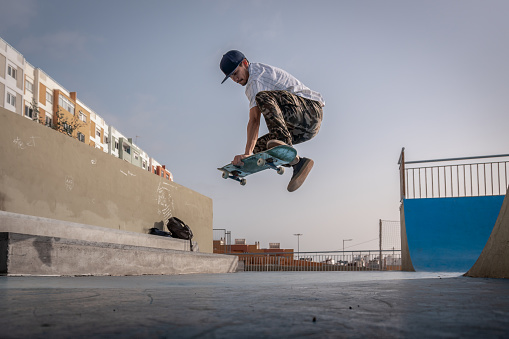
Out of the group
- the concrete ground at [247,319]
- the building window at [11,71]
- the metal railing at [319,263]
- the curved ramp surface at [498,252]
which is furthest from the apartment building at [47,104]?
the concrete ground at [247,319]

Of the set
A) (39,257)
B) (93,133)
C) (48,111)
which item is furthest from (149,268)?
(93,133)

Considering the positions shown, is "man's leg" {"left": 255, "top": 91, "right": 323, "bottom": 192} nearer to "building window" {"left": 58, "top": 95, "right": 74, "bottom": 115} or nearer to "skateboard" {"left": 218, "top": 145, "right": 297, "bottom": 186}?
"skateboard" {"left": 218, "top": 145, "right": 297, "bottom": 186}

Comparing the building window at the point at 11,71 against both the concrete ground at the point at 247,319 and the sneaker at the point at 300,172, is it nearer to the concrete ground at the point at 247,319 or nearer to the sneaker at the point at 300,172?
the sneaker at the point at 300,172

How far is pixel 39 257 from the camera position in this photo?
4.08m

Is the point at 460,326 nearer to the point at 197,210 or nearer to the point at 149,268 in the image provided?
the point at 149,268

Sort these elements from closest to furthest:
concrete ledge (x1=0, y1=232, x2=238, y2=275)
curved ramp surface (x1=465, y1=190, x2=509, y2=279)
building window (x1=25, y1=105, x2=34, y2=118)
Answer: curved ramp surface (x1=465, y1=190, x2=509, y2=279) < concrete ledge (x1=0, y1=232, x2=238, y2=275) < building window (x1=25, y1=105, x2=34, y2=118)

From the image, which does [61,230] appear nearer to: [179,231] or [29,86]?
[179,231]

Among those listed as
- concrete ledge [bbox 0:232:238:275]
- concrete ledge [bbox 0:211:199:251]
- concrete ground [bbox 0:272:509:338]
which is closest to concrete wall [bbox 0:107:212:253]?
concrete ledge [bbox 0:211:199:251]

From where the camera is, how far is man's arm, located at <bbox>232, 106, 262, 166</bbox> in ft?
15.7

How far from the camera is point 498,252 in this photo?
12.6 feet

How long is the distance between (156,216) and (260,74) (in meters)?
8.25

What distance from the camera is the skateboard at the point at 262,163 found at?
4.61 meters

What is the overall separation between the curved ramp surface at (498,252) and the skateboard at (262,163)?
2012 mm

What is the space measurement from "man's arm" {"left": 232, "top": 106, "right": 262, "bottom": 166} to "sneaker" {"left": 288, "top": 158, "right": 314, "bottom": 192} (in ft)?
2.16
